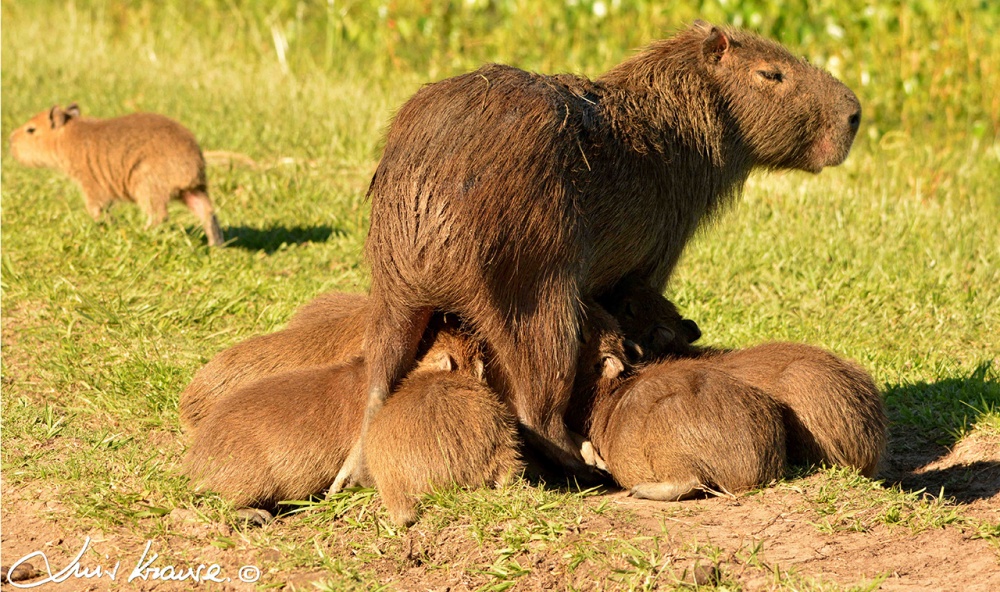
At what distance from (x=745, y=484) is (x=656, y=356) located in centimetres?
82

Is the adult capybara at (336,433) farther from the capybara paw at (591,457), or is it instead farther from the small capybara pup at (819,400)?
the small capybara pup at (819,400)

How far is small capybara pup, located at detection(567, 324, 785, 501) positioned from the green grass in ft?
0.76

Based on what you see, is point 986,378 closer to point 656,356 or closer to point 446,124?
point 656,356

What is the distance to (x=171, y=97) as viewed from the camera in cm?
1059

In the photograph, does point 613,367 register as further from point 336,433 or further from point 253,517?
point 253,517

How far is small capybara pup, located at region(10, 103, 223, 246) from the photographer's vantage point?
24.8 feet

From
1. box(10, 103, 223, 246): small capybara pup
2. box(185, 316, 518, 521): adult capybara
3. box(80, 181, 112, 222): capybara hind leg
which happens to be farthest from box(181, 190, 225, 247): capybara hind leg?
box(185, 316, 518, 521): adult capybara

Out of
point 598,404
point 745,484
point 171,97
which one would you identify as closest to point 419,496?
point 598,404

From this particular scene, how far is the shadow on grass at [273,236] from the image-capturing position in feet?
24.9

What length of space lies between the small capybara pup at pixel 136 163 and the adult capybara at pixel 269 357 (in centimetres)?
265

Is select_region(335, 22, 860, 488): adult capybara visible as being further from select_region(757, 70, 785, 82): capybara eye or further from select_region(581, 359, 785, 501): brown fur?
select_region(757, 70, 785, 82): capybara eye

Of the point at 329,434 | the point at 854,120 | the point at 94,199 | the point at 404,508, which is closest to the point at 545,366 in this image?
the point at 404,508

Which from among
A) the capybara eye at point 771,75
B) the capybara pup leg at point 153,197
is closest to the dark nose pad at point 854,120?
the capybara eye at point 771,75

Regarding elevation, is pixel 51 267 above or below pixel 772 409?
below
